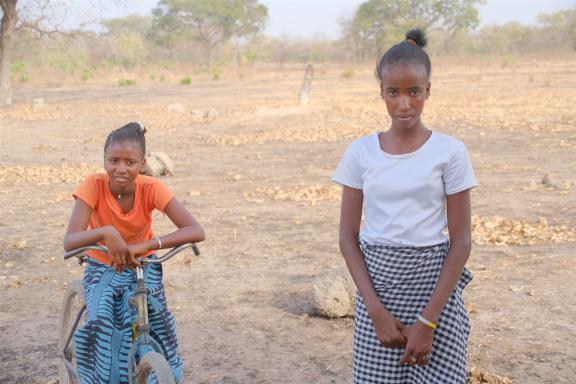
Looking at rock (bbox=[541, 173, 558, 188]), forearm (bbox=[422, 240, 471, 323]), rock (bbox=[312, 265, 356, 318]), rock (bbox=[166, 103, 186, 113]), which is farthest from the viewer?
rock (bbox=[166, 103, 186, 113])

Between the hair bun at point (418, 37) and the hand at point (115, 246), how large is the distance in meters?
1.19

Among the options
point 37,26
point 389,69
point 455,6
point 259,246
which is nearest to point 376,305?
point 389,69

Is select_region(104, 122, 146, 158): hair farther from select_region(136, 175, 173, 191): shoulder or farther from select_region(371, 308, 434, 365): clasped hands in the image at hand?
select_region(371, 308, 434, 365): clasped hands

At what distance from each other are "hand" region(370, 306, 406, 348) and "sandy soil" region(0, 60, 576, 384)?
1.73 metres

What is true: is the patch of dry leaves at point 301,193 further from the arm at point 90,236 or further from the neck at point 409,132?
the neck at point 409,132

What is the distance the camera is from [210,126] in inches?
661

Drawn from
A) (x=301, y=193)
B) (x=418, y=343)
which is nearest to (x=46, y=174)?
(x=301, y=193)

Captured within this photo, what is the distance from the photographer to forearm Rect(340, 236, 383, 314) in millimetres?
2352

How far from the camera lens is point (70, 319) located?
140 inches

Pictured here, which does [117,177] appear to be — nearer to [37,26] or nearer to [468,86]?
[37,26]

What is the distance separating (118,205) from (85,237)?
0.28 meters

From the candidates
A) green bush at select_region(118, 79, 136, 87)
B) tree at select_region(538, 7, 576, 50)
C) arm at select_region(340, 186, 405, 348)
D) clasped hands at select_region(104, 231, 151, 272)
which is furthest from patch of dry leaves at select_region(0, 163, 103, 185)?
tree at select_region(538, 7, 576, 50)

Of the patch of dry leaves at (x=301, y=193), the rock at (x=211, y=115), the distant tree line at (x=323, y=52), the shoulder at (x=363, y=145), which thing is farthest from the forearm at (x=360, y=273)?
the distant tree line at (x=323, y=52)

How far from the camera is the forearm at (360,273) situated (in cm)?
235
